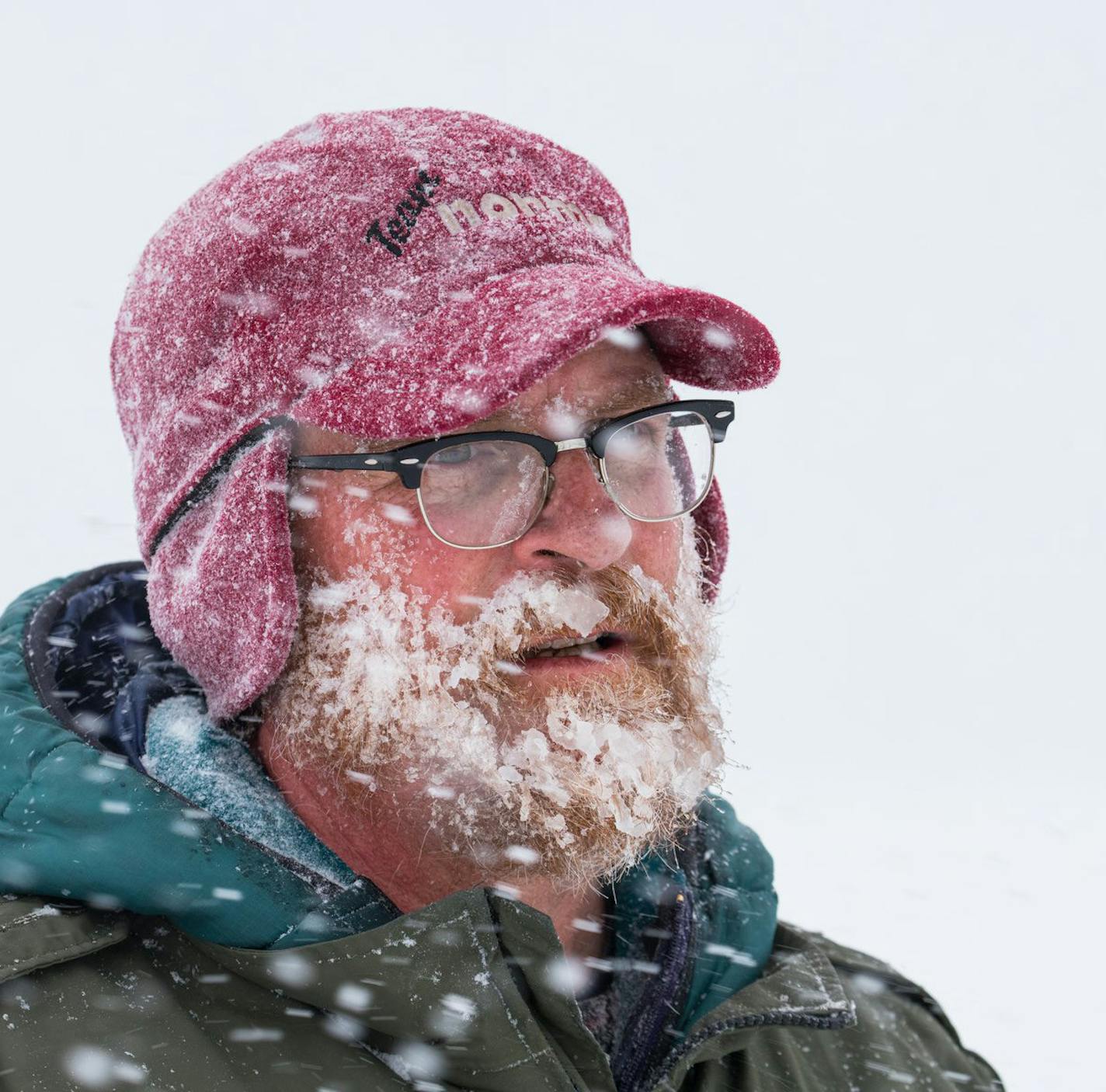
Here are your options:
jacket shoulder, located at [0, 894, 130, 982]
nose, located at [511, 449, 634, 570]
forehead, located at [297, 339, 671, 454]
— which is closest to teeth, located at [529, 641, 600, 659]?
nose, located at [511, 449, 634, 570]

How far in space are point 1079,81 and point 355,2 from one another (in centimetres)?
4517

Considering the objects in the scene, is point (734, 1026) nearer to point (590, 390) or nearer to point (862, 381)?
point (590, 390)

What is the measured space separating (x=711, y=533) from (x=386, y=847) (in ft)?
3.55

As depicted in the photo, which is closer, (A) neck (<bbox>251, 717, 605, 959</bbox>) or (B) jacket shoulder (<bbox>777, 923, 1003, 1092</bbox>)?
(A) neck (<bbox>251, 717, 605, 959</bbox>)

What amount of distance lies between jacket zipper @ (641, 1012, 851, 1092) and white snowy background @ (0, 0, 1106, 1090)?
163 centimetres

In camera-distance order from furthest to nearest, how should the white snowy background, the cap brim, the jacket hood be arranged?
the white snowy background < the cap brim < the jacket hood

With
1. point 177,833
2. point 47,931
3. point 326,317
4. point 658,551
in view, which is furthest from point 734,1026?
point 326,317

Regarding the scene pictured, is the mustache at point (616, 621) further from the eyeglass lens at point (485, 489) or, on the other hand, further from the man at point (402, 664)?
the eyeglass lens at point (485, 489)

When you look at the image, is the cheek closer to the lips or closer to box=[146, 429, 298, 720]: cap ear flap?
the lips

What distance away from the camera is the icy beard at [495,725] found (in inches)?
77.0

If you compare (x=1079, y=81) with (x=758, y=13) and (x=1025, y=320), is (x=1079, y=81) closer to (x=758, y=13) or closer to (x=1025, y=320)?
(x=1025, y=320)

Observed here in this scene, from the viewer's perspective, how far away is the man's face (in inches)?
77.3

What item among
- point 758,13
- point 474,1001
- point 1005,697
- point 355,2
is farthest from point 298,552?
point 758,13

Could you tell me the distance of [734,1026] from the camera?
1.99 meters
